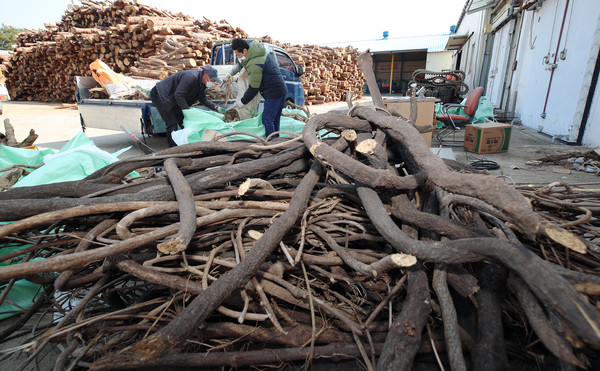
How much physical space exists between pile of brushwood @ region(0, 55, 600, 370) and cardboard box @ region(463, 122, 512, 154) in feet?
12.1

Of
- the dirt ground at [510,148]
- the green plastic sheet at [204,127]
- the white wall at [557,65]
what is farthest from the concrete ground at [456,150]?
the green plastic sheet at [204,127]

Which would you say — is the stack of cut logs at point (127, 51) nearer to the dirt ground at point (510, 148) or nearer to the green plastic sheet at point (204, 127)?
the dirt ground at point (510, 148)

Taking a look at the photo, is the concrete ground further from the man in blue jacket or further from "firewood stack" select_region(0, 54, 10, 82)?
"firewood stack" select_region(0, 54, 10, 82)

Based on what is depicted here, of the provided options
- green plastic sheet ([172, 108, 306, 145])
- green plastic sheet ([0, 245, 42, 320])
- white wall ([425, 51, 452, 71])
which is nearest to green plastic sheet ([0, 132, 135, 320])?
green plastic sheet ([0, 245, 42, 320])

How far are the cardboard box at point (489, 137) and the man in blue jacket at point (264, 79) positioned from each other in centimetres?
337

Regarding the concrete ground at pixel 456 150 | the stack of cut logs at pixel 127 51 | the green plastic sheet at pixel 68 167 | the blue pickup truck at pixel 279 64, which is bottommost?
the concrete ground at pixel 456 150

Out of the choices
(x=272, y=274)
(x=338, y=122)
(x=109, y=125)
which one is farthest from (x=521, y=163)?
(x=109, y=125)

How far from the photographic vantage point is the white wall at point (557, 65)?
5137 mm

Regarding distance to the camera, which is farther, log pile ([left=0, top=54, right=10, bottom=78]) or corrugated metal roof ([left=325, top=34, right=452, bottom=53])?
corrugated metal roof ([left=325, top=34, right=452, bottom=53])

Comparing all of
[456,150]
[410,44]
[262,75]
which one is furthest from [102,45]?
[410,44]

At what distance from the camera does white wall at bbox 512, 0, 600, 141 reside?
5137 millimetres

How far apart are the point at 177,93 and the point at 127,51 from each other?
6.99 meters

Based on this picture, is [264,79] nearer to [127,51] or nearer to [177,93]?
[177,93]

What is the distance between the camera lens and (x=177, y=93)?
463 centimetres
